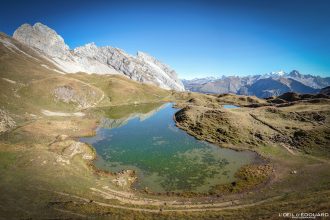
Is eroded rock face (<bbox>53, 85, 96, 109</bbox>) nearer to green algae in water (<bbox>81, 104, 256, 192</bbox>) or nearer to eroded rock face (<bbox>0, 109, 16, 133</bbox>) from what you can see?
eroded rock face (<bbox>0, 109, 16, 133</bbox>)

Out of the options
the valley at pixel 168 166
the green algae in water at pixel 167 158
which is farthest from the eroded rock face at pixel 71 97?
Result: the green algae in water at pixel 167 158

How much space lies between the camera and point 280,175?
5512 centimetres

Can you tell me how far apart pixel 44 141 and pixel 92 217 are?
47.6m

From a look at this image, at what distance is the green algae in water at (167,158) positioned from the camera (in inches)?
2083

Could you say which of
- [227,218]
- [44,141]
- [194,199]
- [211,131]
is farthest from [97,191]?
[211,131]

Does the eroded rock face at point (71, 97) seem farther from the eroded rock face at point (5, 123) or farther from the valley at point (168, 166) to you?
the eroded rock face at point (5, 123)

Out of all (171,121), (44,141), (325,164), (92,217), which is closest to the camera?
(92,217)

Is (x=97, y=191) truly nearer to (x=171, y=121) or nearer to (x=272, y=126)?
(x=272, y=126)

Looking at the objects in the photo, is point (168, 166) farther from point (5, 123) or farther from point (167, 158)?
point (5, 123)

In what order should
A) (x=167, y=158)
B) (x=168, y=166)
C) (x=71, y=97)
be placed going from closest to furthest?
(x=168, y=166) → (x=167, y=158) → (x=71, y=97)

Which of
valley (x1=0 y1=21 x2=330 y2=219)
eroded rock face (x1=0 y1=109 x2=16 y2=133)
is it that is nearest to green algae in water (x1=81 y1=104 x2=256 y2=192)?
valley (x1=0 y1=21 x2=330 y2=219)

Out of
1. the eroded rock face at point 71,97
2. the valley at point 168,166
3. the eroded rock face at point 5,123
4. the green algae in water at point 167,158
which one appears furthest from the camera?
the eroded rock face at point 71,97

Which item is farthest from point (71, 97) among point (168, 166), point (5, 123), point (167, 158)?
point (168, 166)

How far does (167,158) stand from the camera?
66.9 m
